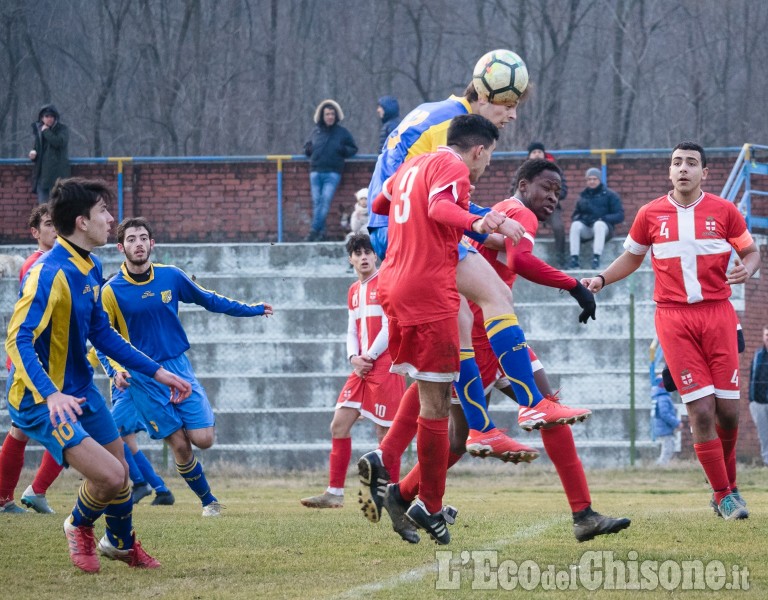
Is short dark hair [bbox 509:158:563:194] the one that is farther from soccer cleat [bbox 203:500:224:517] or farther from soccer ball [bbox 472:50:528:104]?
soccer cleat [bbox 203:500:224:517]

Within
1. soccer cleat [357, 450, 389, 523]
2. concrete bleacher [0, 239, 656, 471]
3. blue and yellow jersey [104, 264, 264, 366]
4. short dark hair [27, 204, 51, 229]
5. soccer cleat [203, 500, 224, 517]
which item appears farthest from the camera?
concrete bleacher [0, 239, 656, 471]

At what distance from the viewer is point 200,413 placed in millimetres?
9578

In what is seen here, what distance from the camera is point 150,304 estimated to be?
31.6ft

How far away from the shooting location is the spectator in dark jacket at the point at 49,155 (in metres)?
19.2

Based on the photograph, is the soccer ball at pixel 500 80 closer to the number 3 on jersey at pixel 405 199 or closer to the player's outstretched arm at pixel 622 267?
the number 3 on jersey at pixel 405 199

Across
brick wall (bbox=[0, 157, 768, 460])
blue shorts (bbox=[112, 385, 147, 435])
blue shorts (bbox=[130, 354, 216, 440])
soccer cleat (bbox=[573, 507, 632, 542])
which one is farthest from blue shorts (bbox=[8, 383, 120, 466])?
brick wall (bbox=[0, 157, 768, 460])

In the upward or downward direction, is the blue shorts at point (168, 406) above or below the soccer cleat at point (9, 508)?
above

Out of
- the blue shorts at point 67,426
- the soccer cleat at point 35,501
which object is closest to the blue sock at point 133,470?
the soccer cleat at point 35,501

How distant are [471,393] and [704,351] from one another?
2.11 meters

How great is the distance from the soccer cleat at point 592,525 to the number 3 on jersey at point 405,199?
1786 mm

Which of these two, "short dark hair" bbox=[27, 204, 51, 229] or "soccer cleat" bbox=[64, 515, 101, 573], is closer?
"soccer cleat" bbox=[64, 515, 101, 573]

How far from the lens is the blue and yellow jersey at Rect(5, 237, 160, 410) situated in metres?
6.09

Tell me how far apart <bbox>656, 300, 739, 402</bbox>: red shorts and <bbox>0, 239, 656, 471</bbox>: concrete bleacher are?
764cm

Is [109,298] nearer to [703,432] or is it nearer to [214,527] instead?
[214,527]
